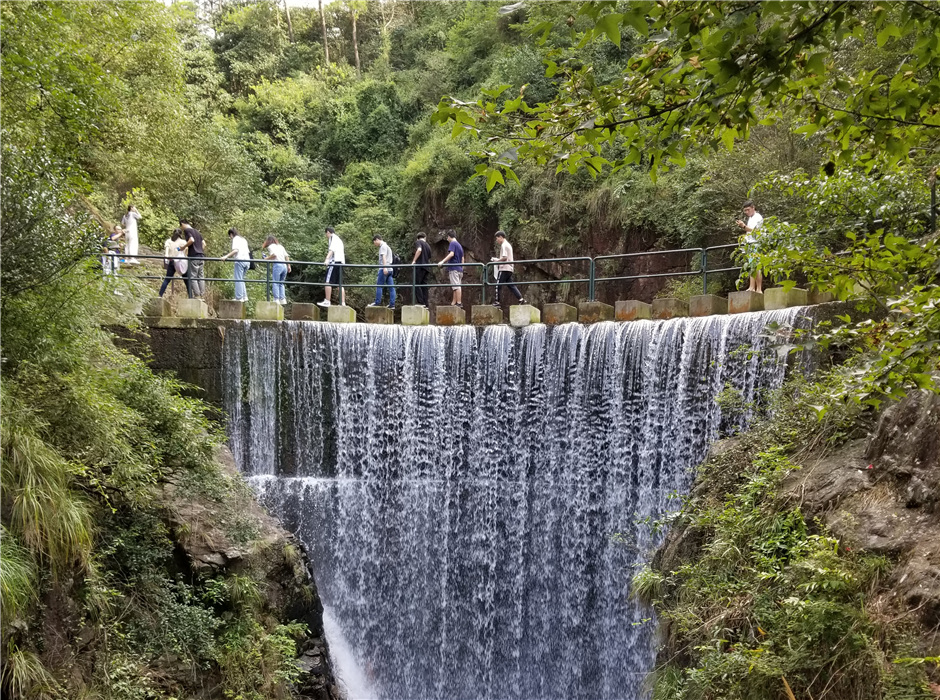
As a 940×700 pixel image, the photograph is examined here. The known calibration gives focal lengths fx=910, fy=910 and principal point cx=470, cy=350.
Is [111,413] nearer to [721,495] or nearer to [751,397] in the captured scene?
[721,495]

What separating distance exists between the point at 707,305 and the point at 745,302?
652 millimetres

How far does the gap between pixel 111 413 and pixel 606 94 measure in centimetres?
634

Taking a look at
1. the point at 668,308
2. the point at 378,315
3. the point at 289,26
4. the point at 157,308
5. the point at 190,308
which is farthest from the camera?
A: the point at 289,26

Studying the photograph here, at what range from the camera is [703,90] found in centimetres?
359

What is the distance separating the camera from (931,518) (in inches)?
242

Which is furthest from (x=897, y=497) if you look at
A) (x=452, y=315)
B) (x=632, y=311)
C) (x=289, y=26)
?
(x=289, y=26)

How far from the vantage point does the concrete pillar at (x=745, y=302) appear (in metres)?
11.9

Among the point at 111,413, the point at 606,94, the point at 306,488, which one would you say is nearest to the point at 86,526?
the point at 111,413

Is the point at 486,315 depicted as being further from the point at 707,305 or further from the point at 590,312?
the point at 707,305

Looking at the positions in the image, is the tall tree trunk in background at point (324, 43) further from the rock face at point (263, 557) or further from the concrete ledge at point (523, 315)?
the rock face at point (263, 557)

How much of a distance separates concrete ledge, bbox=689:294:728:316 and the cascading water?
905mm

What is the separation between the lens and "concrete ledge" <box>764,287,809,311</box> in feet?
37.0

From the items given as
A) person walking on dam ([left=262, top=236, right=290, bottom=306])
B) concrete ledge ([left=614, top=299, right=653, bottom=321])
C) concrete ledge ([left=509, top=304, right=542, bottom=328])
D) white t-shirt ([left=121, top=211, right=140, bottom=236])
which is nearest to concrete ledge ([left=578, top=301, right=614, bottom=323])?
concrete ledge ([left=614, top=299, right=653, bottom=321])

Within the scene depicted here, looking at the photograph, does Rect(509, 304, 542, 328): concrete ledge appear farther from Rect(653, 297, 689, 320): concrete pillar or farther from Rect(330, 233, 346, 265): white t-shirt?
Rect(330, 233, 346, 265): white t-shirt
